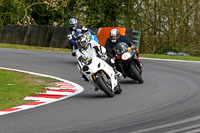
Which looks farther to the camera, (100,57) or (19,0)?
(19,0)

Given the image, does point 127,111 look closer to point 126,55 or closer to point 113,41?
point 126,55

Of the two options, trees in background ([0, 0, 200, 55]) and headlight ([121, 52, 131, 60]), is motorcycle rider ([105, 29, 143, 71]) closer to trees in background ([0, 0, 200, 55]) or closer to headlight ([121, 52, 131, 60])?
headlight ([121, 52, 131, 60])

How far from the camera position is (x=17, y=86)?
1270 cm

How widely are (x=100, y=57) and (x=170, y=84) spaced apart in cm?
256

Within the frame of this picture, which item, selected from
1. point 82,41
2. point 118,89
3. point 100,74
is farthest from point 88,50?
point 118,89

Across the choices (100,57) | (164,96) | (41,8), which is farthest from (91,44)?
(41,8)

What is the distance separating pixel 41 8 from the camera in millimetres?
35500

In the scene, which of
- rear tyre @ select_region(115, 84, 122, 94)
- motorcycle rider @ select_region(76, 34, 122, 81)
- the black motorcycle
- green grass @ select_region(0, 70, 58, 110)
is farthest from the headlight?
green grass @ select_region(0, 70, 58, 110)

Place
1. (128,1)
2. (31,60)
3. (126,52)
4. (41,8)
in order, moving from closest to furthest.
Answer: (126,52) → (31,60) → (128,1) → (41,8)

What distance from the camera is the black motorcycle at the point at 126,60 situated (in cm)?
1245

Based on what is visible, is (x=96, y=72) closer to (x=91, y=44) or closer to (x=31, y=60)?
(x=91, y=44)

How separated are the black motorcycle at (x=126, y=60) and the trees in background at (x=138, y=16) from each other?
14.2 metres

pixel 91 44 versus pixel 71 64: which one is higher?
pixel 91 44

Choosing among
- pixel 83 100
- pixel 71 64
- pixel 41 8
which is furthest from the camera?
pixel 41 8
